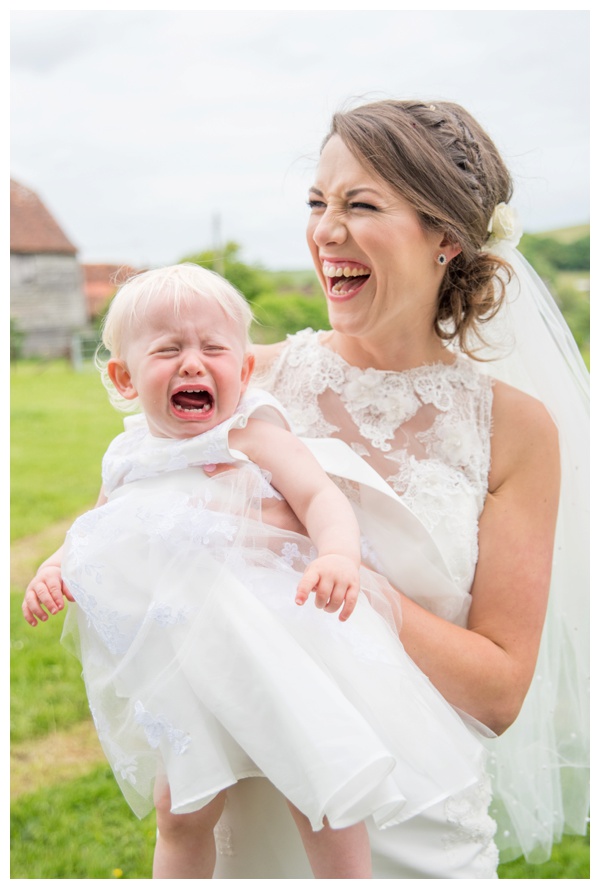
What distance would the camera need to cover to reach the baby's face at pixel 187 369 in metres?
2.23

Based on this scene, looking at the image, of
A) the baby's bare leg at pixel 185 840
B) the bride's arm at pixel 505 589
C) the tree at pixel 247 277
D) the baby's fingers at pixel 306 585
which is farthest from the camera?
the tree at pixel 247 277

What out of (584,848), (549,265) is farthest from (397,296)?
(549,265)

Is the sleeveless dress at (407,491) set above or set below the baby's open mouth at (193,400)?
below

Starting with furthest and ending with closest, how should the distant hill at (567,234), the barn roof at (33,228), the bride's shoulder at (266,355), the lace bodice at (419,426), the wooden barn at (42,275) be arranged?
the barn roof at (33,228), the wooden barn at (42,275), the distant hill at (567,234), the bride's shoulder at (266,355), the lace bodice at (419,426)

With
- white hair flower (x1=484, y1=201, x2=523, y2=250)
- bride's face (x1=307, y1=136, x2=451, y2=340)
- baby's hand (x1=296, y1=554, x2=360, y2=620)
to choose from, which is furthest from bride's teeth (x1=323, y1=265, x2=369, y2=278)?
baby's hand (x1=296, y1=554, x2=360, y2=620)

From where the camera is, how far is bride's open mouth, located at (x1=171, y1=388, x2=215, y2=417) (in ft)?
7.41

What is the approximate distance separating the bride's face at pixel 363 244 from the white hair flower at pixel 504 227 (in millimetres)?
273

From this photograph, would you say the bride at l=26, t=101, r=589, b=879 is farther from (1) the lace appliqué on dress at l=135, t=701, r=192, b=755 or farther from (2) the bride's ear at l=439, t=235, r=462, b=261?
(1) the lace appliqué on dress at l=135, t=701, r=192, b=755

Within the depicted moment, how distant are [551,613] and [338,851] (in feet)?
4.76

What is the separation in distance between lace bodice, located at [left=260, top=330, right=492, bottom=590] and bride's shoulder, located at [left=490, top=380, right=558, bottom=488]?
0.03m

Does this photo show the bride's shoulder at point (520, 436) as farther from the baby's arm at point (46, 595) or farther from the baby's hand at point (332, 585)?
the baby's arm at point (46, 595)

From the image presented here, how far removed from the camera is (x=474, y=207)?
2629mm

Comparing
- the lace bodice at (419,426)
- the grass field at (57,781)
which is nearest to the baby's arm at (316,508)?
the lace bodice at (419,426)

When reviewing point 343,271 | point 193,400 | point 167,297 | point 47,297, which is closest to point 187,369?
point 193,400
